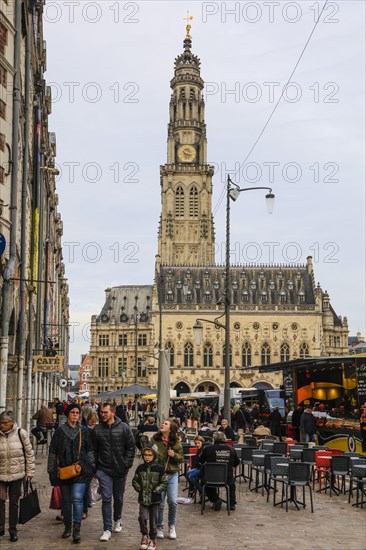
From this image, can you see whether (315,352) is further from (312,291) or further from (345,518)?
(345,518)

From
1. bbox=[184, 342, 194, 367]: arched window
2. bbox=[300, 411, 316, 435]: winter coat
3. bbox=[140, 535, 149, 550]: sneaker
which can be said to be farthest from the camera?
bbox=[184, 342, 194, 367]: arched window

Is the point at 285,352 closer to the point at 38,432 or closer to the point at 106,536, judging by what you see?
the point at 38,432

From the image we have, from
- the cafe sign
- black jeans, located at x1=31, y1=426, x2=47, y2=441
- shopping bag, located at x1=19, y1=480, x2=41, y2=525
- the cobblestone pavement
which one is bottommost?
the cobblestone pavement

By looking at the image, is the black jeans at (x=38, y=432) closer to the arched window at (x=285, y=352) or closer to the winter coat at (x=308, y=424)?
the winter coat at (x=308, y=424)

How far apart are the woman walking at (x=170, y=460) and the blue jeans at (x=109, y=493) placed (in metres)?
0.67

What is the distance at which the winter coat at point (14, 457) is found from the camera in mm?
10000

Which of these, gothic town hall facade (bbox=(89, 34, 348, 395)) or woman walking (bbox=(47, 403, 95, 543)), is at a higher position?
gothic town hall facade (bbox=(89, 34, 348, 395))

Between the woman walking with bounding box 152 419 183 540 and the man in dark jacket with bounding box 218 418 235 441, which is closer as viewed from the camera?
the woman walking with bounding box 152 419 183 540

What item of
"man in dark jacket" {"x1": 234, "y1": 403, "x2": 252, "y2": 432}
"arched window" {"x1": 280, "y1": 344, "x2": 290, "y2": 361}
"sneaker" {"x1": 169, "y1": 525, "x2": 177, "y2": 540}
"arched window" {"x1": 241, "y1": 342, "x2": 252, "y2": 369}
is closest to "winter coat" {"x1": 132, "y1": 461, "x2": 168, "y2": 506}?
"sneaker" {"x1": 169, "y1": 525, "x2": 177, "y2": 540}

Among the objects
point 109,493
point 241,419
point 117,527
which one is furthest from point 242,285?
point 109,493

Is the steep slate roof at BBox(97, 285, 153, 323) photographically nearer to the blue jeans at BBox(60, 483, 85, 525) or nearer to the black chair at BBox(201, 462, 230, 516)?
the black chair at BBox(201, 462, 230, 516)

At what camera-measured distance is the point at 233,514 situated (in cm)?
1251

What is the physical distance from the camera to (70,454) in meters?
10.1

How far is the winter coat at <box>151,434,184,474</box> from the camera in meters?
10.8
